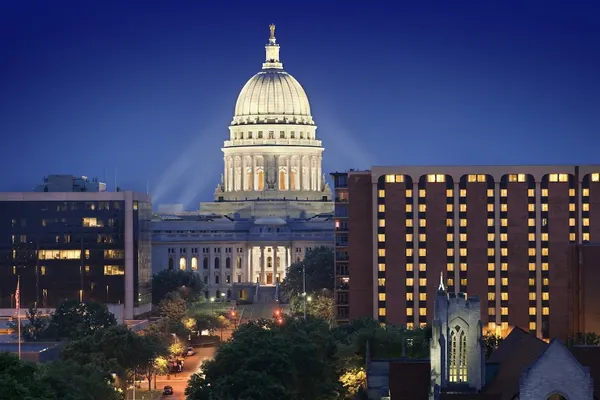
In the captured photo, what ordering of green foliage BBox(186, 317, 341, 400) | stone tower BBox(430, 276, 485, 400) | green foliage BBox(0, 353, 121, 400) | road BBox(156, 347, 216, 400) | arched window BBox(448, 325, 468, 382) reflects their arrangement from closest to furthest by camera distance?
green foliage BBox(0, 353, 121, 400), stone tower BBox(430, 276, 485, 400), arched window BBox(448, 325, 468, 382), green foliage BBox(186, 317, 341, 400), road BBox(156, 347, 216, 400)

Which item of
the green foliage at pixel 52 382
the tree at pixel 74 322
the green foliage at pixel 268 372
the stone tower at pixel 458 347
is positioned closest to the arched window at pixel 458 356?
the stone tower at pixel 458 347

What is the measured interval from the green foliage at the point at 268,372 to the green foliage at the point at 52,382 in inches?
228

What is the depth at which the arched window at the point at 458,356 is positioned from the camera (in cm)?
11419

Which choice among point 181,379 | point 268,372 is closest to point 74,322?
point 181,379

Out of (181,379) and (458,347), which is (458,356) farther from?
(181,379)

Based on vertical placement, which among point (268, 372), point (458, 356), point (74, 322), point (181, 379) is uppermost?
point (458, 356)

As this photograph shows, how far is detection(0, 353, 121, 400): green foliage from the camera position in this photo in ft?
294

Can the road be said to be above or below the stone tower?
below

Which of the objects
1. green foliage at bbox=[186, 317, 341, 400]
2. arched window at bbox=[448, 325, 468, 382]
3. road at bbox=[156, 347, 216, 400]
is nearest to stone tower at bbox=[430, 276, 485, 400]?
arched window at bbox=[448, 325, 468, 382]

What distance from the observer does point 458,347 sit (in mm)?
114688

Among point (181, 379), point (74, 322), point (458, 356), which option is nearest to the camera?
point (458, 356)

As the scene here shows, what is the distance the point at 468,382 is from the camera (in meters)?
114

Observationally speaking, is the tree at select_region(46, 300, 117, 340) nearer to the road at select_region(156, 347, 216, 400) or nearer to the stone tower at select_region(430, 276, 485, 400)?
the road at select_region(156, 347, 216, 400)

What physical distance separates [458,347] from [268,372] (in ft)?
77.0
